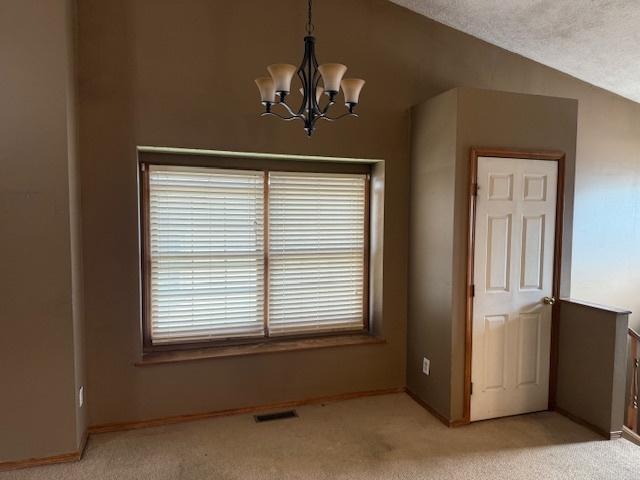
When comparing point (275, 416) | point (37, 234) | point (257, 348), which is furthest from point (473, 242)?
point (37, 234)

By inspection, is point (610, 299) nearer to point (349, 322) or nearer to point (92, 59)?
point (349, 322)

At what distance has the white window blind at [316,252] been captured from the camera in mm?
3361

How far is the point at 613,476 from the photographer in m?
2.41

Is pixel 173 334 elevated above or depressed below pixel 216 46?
below

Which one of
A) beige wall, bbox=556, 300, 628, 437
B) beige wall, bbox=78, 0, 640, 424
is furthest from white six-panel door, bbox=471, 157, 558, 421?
beige wall, bbox=78, 0, 640, 424

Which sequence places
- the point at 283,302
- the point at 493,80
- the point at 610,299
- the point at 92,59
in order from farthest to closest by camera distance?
the point at 610,299, the point at 493,80, the point at 283,302, the point at 92,59

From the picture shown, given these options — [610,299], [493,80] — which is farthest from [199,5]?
[610,299]

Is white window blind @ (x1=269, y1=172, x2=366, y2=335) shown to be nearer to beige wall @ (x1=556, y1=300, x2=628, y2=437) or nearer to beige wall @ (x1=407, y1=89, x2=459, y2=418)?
beige wall @ (x1=407, y1=89, x2=459, y2=418)

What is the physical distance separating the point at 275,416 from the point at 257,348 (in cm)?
53

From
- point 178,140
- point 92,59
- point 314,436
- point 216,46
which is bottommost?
point 314,436

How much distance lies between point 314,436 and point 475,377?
4.13ft

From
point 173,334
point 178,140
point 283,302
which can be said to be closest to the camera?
point 178,140

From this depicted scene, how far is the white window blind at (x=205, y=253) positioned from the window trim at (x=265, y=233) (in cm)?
3

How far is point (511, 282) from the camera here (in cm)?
304
